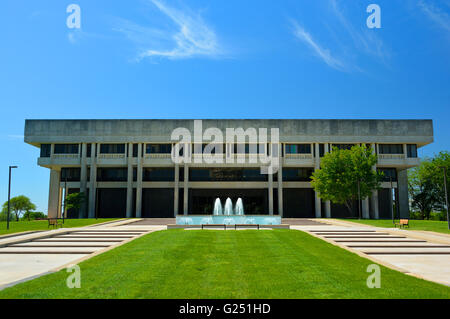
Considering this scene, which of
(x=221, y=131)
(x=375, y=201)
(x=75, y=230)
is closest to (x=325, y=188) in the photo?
(x=375, y=201)

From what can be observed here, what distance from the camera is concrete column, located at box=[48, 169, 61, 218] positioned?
49.7 m

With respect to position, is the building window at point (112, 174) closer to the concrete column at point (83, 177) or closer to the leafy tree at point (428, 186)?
the concrete column at point (83, 177)

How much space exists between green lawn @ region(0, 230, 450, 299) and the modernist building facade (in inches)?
1363

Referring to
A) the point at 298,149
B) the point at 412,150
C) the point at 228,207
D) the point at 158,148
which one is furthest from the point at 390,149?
the point at 158,148

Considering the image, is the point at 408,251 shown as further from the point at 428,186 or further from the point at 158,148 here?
the point at 428,186

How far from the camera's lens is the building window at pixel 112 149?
160 feet

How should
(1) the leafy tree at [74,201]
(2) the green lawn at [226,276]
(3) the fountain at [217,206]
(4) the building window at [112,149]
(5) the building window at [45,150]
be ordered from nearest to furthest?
(2) the green lawn at [226,276] → (1) the leafy tree at [74,201] → (5) the building window at [45,150] → (4) the building window at [112,149] → (3) the fountain at [217,206]

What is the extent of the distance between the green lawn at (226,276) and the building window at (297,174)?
37110 millimetres

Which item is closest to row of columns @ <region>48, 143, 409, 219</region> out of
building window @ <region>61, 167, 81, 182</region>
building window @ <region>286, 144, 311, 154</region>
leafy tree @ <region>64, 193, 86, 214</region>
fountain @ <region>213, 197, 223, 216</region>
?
building window @ <region>286, 144, 311, 154</region>

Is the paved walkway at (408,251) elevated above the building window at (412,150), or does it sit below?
below

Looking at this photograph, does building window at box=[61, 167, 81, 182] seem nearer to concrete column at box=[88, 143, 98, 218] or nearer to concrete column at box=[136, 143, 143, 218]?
concrete column at box=[88, 143, 98, 218]

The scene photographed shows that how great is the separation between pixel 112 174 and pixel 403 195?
44049mm

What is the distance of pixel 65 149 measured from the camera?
1922 inches

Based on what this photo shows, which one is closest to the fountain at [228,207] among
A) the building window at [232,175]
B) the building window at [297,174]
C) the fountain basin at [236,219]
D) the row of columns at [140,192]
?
the building window at [232,175]
